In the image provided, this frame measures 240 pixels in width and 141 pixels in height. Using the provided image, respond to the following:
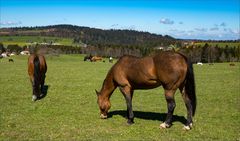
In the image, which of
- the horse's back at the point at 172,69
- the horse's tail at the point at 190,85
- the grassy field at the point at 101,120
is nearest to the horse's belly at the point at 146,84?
the horse's back at the point at 172,69

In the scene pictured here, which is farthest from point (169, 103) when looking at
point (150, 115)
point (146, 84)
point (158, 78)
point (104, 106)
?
point (150, 115)

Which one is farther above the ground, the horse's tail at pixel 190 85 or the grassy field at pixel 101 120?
the horse's tail at pixel 190 85

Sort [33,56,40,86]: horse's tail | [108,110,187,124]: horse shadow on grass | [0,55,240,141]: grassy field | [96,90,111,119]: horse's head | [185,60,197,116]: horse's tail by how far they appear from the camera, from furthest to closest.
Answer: [33,56,40,86]: horse's tail < [108,110,187,124]: horse shadow on grass < [96,90,111,119]: horse's head < [185,60,197,116]: horse's tail < [0,55,240,141]: grassy field

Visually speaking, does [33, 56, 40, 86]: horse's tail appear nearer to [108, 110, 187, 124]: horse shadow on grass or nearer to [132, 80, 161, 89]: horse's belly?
[108, 110, 187, 124]: horse shadow on grass

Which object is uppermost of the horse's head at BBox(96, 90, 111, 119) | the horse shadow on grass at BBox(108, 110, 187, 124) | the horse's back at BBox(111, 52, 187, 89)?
the horse's back at BBox(111, 52, 187, 89)

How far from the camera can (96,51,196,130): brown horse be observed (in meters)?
10.1

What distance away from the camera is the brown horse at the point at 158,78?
10.1m

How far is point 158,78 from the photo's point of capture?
10.5 meters

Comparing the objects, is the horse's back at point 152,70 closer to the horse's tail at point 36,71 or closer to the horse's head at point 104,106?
the horse's head at point 104,106

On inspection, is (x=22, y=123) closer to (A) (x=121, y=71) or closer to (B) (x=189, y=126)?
(A) (x=121, y=71)

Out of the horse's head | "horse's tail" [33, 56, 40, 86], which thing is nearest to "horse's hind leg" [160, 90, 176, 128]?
the horse's head

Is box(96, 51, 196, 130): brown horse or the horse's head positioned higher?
box(96, 51, 196, 130): brown horse

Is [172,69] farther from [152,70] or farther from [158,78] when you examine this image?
[152,70]

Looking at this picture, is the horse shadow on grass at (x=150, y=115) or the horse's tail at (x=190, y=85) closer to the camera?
the horse's tail at (x=190, y=85)
